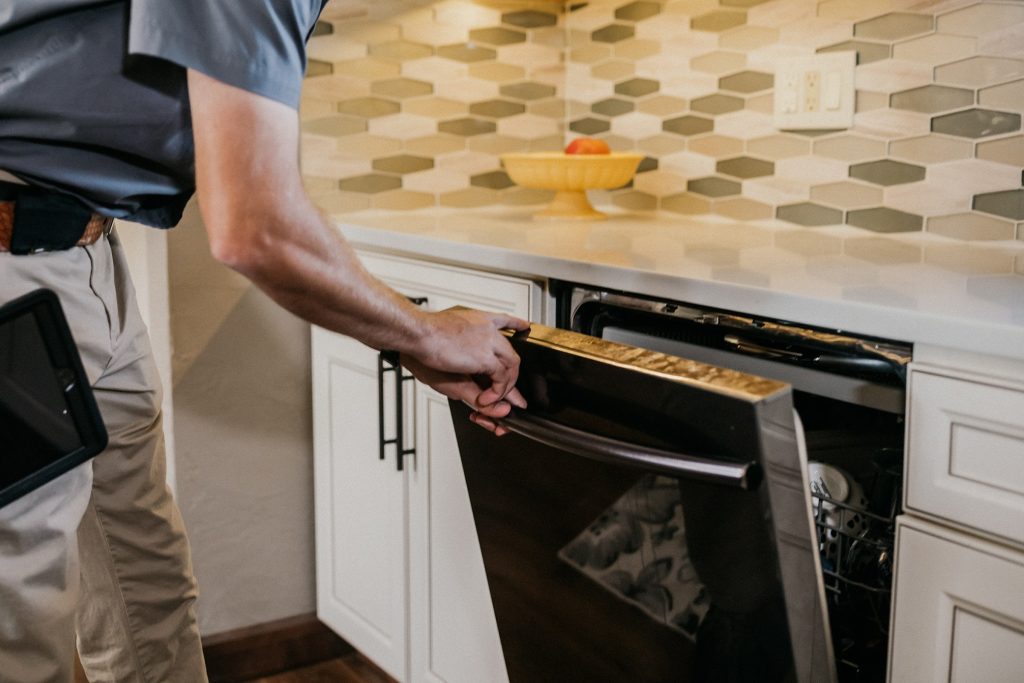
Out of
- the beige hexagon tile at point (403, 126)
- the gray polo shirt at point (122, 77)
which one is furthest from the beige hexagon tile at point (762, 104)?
the gray polo shirt at point (122, 77)

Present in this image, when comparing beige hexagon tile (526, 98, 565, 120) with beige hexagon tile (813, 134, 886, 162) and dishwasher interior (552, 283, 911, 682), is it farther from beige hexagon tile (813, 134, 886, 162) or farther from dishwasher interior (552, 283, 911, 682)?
dishwasher interior (552, 283, 911, 682)

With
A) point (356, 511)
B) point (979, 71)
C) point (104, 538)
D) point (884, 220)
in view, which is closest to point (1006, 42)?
point (979, 71)

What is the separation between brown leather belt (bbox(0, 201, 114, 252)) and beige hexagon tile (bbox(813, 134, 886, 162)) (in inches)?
41.8

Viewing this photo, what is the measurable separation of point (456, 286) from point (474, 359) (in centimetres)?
52

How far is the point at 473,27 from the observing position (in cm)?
199

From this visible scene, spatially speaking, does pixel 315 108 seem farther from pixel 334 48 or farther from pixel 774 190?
pixel 774 190

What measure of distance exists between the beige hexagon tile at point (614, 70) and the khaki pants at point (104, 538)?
43.3 inches

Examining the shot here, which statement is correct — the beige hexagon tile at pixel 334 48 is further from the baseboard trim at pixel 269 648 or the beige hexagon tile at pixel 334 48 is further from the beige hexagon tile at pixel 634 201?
the baseboard trim at pixel 269 648

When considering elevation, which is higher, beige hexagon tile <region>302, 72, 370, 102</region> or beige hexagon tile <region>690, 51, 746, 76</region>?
beige hexagon tile <region>690, 51, 746, 76</region>

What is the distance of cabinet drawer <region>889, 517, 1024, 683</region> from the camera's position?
2.70 feet

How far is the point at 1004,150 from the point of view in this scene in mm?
1361

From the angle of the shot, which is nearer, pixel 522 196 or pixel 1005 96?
pixel 1005 96

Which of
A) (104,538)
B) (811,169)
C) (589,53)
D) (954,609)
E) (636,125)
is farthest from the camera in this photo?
(589,53)

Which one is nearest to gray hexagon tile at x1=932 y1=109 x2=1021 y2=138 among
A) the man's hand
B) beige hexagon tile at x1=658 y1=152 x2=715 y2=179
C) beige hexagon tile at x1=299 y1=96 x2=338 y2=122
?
beige hexagon tile at x1=658 y1=152 x2=715 y2=179
